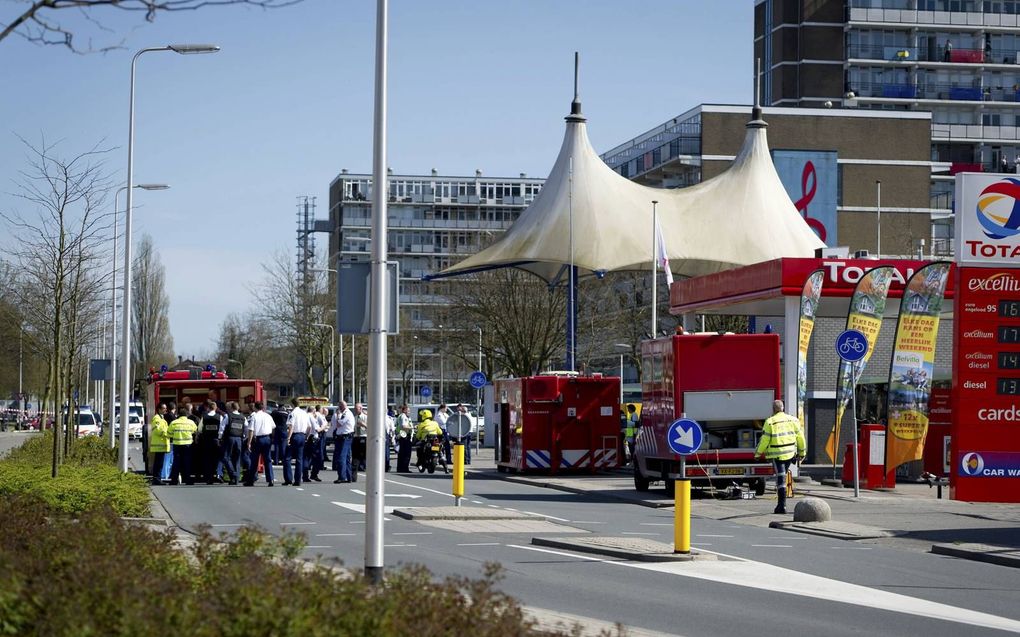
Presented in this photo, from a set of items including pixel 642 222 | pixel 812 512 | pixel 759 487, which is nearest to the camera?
pixel 812 512

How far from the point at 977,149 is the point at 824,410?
6756 centimetres

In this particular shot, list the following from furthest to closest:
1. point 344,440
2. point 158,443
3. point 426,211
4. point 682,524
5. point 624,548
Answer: point 426,211, point 158,443, point 344,440, point 624,548, point 682,524

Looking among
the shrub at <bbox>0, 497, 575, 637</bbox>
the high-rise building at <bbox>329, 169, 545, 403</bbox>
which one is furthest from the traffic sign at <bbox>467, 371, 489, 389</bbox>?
the high-rise building at <bbox>329, 169, 545, 403</bbox>

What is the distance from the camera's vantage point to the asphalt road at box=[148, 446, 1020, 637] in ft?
39.5

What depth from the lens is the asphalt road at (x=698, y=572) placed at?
12.0m

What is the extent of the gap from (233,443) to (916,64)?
79535mm

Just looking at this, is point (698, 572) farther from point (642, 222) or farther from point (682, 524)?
point (642, 222)

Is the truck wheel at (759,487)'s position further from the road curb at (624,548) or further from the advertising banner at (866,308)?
the road curb at (624,548)

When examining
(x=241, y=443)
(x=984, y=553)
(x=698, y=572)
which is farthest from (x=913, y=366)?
(x=698, y=572)

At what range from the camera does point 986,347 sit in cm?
2327

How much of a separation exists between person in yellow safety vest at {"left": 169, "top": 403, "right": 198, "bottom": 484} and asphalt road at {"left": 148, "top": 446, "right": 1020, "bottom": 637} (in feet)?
18.3

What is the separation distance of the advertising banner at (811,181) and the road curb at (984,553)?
63134 mm

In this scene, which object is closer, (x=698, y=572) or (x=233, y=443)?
(x=698, y=572)

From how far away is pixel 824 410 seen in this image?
135ft
